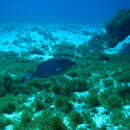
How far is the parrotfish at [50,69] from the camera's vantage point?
1145 cm

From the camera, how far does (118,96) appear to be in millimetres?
7867

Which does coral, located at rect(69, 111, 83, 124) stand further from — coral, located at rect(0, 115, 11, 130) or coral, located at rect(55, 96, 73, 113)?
coral, located at rect(0, 115, 11, 130)

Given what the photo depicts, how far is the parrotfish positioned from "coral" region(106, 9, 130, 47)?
8.83 metres

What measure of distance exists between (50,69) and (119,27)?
10.3 meters

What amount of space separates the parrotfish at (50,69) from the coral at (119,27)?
8.83 metres

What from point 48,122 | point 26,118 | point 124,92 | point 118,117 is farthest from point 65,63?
point 118,117

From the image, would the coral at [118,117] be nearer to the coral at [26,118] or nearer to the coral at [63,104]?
the coral at [63,104]

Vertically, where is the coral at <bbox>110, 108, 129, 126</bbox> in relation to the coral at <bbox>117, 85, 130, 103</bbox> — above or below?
below

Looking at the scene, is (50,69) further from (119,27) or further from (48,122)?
(119,27)

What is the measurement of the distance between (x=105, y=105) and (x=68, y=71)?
479 cm

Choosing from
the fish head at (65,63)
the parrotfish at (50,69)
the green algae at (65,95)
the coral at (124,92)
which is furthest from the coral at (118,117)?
the fish head at (65,63)

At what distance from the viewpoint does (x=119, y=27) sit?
19.5 metres

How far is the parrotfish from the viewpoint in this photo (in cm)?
1145

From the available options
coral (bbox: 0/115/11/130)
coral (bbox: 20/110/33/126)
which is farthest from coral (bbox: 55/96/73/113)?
coral (bbox: 0/115/11/130)
